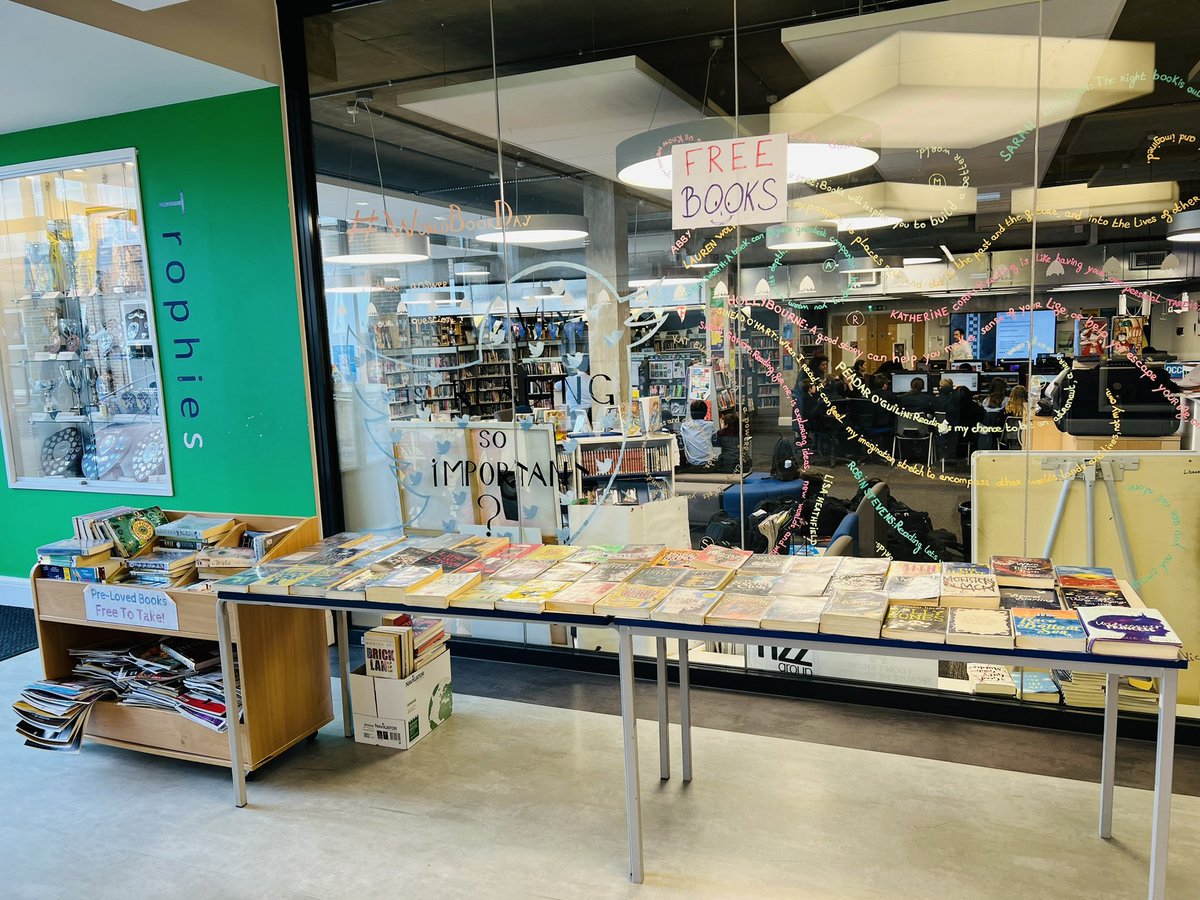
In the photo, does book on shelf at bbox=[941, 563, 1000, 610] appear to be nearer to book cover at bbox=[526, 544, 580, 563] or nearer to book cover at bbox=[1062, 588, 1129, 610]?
book cover at bbox=[1062, 588, 1129, 610]

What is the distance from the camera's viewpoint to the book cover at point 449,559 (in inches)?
123

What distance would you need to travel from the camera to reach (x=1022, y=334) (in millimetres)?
3264

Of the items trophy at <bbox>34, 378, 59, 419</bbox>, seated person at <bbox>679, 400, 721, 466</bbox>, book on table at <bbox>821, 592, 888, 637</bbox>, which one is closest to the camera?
book on table at <bbox>821, 592, 888, 637</bbox>

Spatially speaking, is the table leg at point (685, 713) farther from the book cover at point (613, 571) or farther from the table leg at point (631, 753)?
the table leg at point (631, 753)

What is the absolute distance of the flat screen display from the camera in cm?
324

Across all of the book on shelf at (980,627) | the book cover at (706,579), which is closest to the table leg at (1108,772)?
the book on shelf at (980,627)

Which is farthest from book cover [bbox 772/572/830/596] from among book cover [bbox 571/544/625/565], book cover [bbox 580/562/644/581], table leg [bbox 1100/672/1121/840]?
table leg [bbox 1100/672/1121/840]

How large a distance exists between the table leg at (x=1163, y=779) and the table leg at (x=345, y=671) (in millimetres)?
2885

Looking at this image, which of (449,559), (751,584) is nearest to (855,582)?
(751,584)

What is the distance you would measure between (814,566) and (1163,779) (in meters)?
1.17

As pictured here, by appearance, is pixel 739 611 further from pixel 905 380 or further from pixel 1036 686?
pixel 1036 686

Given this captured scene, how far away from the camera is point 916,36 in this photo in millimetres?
3230

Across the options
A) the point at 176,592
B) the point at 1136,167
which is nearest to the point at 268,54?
the point at 176,592

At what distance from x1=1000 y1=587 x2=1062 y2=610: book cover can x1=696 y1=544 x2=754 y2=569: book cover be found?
0.89 meters
